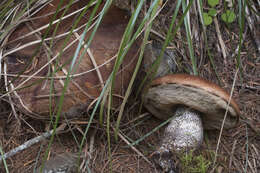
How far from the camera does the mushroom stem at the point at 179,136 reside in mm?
1446

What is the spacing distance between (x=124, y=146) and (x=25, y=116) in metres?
0.58

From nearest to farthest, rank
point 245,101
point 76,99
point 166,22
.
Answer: point 76,99, point 245,101, point 166,22

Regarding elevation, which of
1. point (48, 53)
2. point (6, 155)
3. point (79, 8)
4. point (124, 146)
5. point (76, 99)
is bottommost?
point (124, 146)

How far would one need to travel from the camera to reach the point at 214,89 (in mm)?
1313

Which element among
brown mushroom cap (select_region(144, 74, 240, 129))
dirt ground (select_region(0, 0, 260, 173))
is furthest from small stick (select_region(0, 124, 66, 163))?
brown mushroom cap (select_region(144, 74, 240, 129))

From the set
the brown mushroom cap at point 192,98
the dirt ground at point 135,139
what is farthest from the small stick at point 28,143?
the brown mushroom cap at point 192,98

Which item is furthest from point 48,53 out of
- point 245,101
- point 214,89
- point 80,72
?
point 245,101

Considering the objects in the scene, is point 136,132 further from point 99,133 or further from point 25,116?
point 25,116

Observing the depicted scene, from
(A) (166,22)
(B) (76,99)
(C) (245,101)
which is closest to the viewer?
(B) (76,99)

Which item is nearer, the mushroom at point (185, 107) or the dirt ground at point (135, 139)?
the mushroom at point (185, 107)

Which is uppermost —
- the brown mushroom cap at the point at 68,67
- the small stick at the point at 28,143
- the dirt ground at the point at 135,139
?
the brown mushroom cap at the point at 68,67

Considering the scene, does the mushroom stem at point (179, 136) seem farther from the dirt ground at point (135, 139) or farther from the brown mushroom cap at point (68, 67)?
the brown mushroom cap at point (68, 67)

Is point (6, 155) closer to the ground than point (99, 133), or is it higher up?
higher up

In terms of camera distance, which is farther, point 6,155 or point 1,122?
point 1,122
